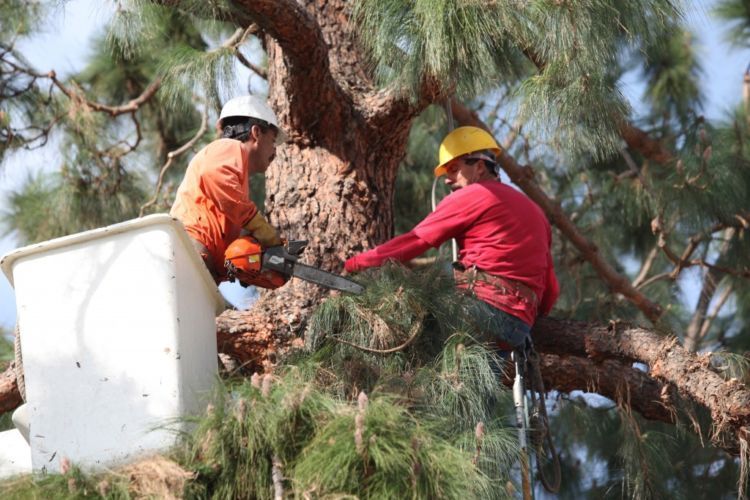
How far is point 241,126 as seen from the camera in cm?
385

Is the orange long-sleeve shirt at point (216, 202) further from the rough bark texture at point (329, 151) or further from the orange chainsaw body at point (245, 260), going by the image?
the rough bark texture at point (329, 151)

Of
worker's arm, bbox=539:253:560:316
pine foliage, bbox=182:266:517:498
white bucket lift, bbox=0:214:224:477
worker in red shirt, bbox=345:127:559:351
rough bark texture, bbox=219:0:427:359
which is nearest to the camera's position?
pine foliage, bbox=182:266:517:498

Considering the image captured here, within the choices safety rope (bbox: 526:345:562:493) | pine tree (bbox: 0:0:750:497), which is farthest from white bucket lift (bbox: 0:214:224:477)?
safety rope (bbox: 526:345:562:493)

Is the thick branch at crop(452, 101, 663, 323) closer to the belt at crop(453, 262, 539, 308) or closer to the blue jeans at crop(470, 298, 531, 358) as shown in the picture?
the belt at crop(453, 262, 539, 308)

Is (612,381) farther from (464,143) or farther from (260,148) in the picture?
(260,148)

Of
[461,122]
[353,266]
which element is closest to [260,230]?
[353,266]

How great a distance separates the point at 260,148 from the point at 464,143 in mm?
673

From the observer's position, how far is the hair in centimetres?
385

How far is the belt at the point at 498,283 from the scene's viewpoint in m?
3.83

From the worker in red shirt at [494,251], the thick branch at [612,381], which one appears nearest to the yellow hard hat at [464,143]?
the worker in red shirt at [494,251]

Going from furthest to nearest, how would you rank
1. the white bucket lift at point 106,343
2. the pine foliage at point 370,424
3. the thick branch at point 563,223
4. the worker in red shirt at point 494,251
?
the thick branch at point 563,223 < the worker in red shirt at point 494,251 < the white bucket lift at point 106,343 < the pine foliage at point 370,424

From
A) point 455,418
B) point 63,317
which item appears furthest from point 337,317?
point 63,317

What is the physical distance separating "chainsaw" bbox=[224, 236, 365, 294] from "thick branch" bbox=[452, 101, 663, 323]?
58.6 inches

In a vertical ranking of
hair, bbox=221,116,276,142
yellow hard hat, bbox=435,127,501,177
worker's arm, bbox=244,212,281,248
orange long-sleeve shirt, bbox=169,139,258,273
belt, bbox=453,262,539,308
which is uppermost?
hair, bbox=221,116,276,142
